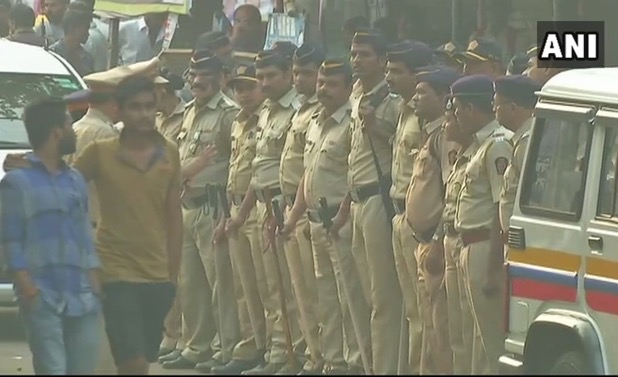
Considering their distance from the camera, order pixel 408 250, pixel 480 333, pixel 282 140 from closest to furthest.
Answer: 1. pixel 480 333
2. pixel 408 250
3. pixel 282 140

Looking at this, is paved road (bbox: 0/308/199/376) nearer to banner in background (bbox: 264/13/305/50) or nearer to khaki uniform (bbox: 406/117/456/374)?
khaki uniform (bbox: 406/117/456/374)

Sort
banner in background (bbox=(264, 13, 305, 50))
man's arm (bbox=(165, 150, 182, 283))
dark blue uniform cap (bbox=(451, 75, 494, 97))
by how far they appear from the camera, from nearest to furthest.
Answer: man's arm (bbox=(165, 150, 182, 283))
dark blue uniform cap (bbox=(451, 75, 494, 97))
banner in background (bbox=(264, 13, 305, 50))

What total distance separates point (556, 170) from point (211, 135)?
4385 mm

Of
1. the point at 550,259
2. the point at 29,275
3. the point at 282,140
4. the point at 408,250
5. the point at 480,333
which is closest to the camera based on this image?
the point at 29,275

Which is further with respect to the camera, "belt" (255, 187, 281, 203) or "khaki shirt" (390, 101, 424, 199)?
"belt" (255, 187, 281, 203)

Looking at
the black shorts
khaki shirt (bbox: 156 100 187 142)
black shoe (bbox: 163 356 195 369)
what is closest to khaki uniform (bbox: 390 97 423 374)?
the black shorts

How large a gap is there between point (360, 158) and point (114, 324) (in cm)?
289

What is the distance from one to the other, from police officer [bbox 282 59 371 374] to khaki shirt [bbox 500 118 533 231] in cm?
195

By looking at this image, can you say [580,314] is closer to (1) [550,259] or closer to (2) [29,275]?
(1) [550,259]

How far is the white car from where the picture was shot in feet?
53.9

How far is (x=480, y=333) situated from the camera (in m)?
11.5

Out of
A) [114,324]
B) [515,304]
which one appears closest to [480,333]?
[515,304]

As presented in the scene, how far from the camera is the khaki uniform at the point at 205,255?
Answer: 14719 millimetres

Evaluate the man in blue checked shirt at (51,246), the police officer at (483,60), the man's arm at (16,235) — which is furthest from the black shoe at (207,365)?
the man's arm at (16,235)
